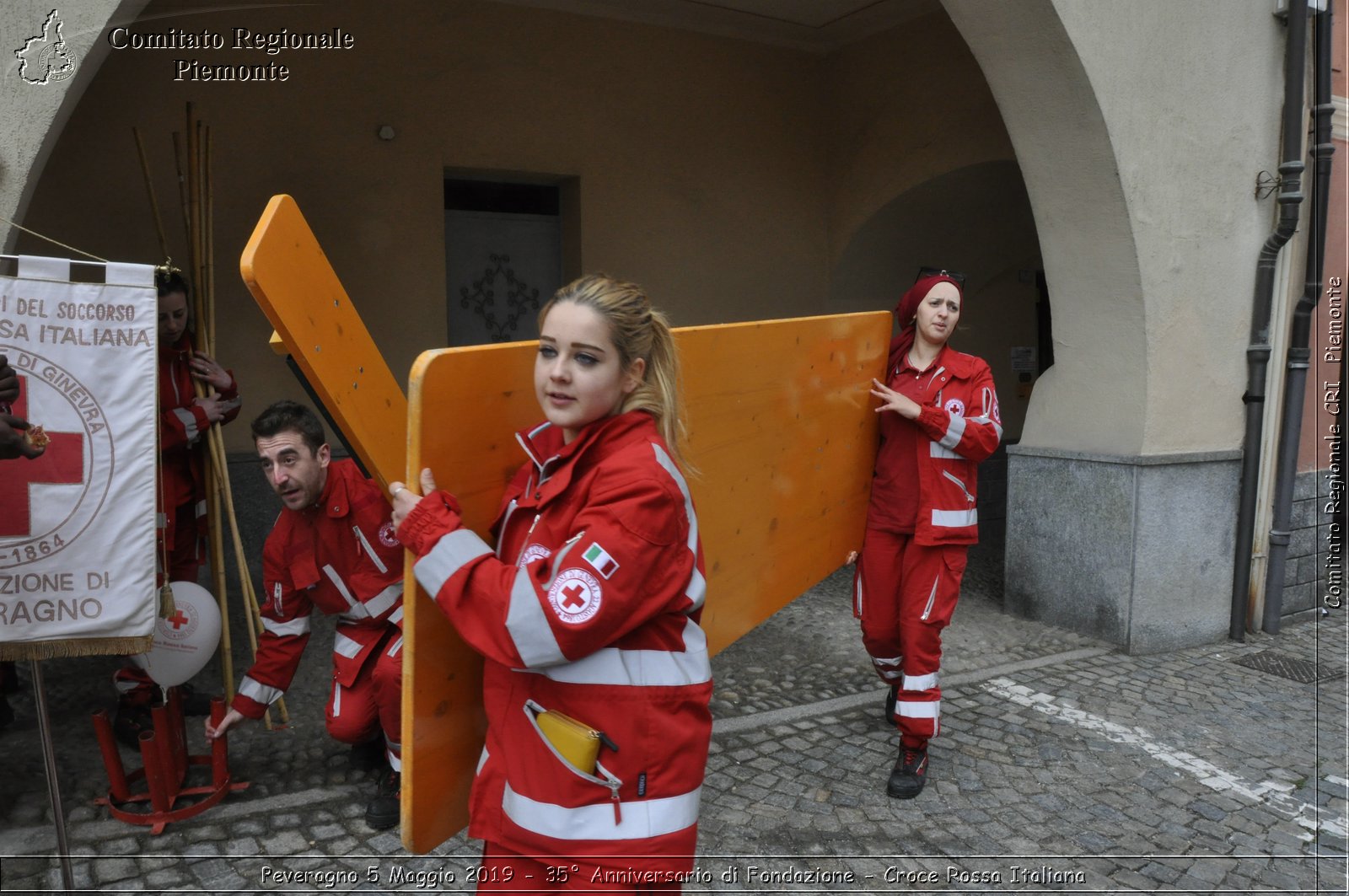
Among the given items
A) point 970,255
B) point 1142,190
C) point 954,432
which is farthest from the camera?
point 970,255

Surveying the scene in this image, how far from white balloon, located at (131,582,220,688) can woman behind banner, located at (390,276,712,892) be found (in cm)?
204

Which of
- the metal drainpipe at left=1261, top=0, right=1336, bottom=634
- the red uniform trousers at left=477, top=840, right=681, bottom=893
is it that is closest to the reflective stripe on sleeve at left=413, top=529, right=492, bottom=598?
the red uniform trousers at left=477, top=840, right=681, bottom=893

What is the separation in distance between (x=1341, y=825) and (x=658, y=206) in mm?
5455

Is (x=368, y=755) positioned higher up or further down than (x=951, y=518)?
further down

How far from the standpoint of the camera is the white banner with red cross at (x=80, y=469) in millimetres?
2545

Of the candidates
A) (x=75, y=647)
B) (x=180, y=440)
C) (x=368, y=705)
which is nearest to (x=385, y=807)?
(x=368, y=705)

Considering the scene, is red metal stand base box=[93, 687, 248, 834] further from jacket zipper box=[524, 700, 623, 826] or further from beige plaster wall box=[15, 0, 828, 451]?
beige plaster wall box=[15, 0, 828, 451]

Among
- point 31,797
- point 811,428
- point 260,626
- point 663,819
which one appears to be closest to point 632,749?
point 663,819

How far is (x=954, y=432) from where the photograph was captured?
344 centimetres

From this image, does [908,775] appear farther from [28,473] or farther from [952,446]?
[28,473]

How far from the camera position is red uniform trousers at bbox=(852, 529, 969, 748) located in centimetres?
352

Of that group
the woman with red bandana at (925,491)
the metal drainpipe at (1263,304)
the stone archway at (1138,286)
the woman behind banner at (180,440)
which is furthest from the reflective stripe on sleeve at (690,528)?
the metal drainpipe at (1263,304)

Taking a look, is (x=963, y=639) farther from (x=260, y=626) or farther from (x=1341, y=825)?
(x=260, y=626)

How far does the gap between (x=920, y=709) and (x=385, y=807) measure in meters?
1.95
